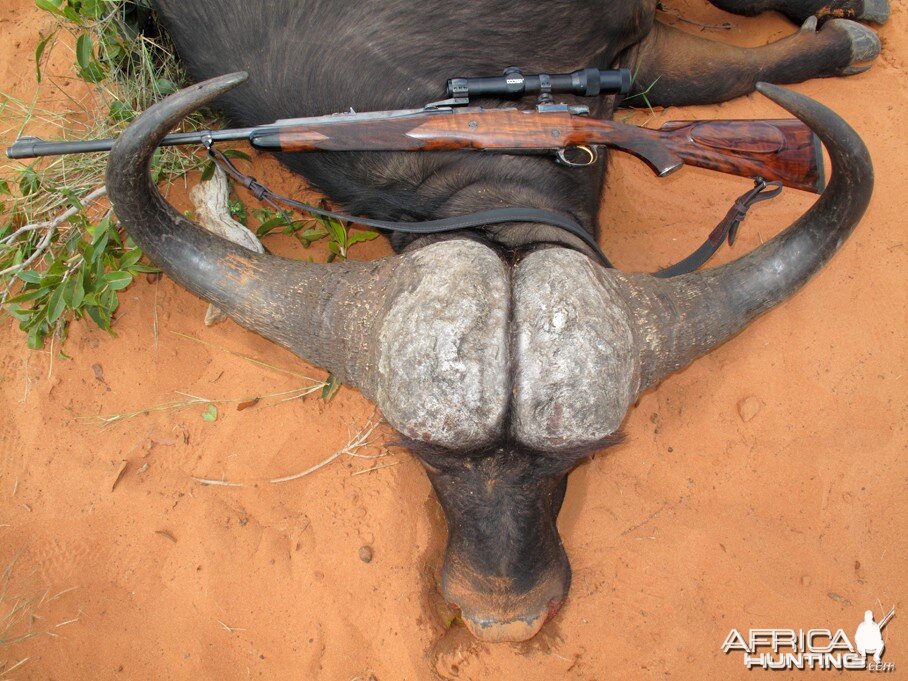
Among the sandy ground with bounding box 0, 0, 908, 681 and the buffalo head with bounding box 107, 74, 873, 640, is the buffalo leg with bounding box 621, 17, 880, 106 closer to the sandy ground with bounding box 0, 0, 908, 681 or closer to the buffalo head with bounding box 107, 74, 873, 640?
the sandy ground with bounding box 0, 0, 908, 681

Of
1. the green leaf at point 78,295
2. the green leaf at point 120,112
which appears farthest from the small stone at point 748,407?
the green leaf at point 120,112

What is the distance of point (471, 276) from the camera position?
2.13 m

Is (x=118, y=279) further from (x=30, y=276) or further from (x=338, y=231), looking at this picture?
(x=338, y=231)

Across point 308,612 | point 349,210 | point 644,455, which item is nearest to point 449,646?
point 308,612

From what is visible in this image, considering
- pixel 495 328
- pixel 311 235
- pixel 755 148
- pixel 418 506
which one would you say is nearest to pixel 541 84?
pixel 755 148

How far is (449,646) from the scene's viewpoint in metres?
3.24

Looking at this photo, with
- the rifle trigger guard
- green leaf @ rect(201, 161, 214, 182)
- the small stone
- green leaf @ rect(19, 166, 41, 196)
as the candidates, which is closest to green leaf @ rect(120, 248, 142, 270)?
green leaf @ rect(201, 161, 214, 182)

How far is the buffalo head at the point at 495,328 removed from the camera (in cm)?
203

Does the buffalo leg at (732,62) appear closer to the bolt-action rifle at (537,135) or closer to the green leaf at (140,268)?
the bolt-action rifle at (537,135)

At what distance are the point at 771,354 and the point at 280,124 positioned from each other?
8.60ft

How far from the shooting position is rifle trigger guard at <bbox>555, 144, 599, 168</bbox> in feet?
9.23

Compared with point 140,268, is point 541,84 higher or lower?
higher

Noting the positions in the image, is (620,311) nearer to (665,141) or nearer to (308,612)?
(665,141)

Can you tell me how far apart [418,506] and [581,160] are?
181 cm
